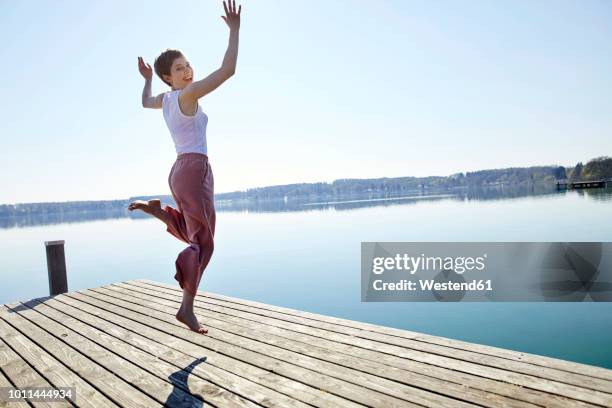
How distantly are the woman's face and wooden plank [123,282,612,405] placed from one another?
2.18m

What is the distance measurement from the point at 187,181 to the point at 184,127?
0.35m

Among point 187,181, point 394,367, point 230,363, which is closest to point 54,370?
point 230,363

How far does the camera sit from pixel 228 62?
2408 mm

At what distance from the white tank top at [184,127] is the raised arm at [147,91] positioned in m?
0.26

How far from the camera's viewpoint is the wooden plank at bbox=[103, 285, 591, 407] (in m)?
2.02

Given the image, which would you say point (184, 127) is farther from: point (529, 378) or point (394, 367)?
point (529, 378)

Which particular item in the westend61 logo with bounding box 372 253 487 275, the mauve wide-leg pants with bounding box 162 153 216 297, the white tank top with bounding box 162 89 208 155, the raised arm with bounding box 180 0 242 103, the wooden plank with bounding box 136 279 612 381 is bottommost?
the westend61 logo with bounding box 372 253 487 275

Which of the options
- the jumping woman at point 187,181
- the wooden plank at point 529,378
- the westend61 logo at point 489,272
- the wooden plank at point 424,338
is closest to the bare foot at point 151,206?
the jumping woman at point 187,181

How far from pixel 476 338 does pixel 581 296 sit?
13.8ft

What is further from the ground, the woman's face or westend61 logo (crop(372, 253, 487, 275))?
the woman's face

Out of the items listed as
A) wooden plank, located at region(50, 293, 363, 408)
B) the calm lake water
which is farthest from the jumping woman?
the calm lake water

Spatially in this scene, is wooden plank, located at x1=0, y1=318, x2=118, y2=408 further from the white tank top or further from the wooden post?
the wooden post

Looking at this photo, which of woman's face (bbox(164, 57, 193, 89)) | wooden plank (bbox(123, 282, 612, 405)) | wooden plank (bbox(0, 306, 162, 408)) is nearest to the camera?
wooden plank (bbox(123, 282, 612, 405))

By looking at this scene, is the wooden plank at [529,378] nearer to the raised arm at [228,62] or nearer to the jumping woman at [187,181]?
the jumping woman at [187,181]
